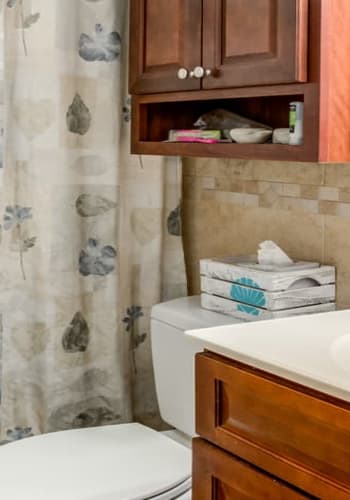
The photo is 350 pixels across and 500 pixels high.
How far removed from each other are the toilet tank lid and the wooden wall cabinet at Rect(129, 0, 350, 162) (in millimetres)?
397

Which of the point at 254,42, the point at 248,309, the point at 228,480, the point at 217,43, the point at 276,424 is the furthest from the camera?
the point at 248,309

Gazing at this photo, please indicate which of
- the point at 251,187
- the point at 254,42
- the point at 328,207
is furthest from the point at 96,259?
the point at 254,42

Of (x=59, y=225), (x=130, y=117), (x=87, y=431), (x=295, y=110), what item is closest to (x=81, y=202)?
(x=59, y=225)

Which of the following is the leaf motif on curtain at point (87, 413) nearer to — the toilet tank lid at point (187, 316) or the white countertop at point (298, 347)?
the toilet tank lid at point (187, 316)

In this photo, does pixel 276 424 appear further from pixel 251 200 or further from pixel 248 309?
pixel 251 200

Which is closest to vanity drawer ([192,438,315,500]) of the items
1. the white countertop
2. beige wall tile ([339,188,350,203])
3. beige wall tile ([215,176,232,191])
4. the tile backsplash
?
the white countertop

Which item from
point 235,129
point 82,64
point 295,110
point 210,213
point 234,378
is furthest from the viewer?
point 210,213

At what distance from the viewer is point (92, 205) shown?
7.43ft

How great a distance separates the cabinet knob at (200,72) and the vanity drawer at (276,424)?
679 millimetres

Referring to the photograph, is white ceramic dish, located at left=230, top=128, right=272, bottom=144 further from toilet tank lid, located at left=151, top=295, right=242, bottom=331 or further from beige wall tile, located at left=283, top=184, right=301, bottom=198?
toilet tank lid, located at left=151, top=295, right=242, bottom=331

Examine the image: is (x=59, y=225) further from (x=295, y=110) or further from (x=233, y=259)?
(x=295, y=110)

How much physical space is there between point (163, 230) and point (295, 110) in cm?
82

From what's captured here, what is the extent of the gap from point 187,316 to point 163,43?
2.21ft

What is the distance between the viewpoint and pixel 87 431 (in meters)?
2.07
